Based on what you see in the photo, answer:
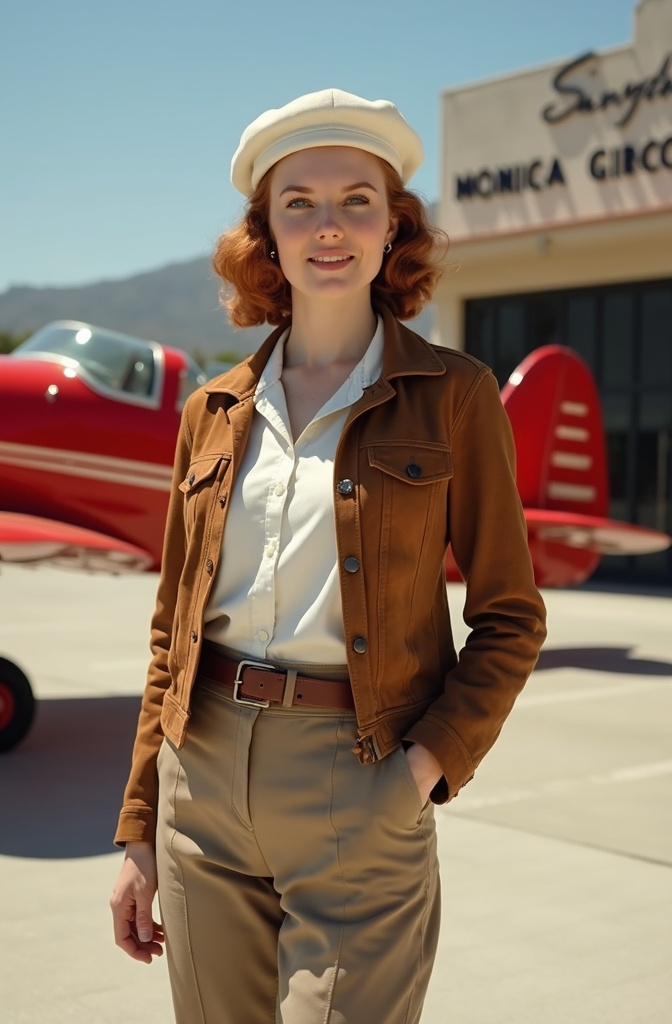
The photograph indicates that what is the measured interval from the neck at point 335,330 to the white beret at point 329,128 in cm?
25

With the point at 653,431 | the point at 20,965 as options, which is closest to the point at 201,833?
the point at 20,965

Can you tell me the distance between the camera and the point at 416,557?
189 cm

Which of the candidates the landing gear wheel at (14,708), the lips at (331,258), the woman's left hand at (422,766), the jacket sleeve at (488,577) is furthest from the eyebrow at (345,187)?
the landing gear wheel at (14,708)

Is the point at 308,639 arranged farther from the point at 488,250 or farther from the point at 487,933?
the point at 488,250

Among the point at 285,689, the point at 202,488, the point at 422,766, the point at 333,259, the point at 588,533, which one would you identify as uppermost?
the point at 333,259

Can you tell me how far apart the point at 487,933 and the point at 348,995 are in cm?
236

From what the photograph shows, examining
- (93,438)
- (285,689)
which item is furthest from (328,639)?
(93,438)

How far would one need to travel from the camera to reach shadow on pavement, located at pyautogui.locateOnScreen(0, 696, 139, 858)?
493 cm

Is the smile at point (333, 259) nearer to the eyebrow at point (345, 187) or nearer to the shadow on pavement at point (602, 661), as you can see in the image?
the eyebrow at point (345, 187)

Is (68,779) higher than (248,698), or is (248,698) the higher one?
(248,698)

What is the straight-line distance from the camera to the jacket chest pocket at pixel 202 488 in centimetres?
202

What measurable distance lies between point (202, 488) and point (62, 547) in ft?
15.7

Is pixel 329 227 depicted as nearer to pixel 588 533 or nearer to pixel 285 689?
pixel 285 689

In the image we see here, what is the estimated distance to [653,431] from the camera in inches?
728
